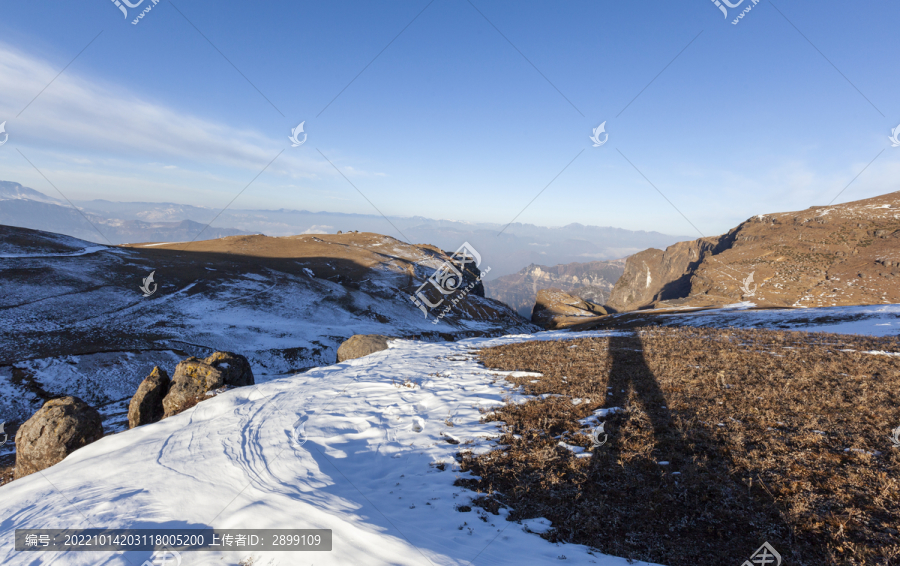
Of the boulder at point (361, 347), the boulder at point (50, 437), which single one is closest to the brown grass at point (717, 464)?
the boulder at point (361, 347)

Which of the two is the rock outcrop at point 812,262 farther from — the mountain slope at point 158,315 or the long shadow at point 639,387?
the mountain slope at point 158,315

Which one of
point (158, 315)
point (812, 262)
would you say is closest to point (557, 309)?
point (812, 262)

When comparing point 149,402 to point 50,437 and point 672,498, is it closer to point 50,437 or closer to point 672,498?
point 50,437

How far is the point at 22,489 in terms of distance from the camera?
905 cm

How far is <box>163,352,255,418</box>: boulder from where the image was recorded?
49.5ft

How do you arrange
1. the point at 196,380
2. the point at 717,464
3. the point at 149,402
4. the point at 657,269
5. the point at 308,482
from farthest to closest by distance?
the point at 657,269
the point at 196,380
the point at 149,402
the point at 308,482
the point at 717,464

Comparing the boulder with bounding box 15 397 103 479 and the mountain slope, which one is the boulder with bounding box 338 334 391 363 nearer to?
the mountain slope

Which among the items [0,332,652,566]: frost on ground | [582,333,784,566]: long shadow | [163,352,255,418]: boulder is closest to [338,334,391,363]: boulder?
[163,352,255,418]: boulder

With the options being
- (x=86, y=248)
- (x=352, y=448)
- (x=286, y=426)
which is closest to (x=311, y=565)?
(x=352, y=448)

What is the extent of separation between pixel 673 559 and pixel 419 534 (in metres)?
4.25

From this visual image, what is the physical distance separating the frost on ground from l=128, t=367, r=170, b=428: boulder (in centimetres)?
388

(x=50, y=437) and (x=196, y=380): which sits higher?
(x=196, y=380)

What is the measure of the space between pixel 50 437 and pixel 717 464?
2121 cm

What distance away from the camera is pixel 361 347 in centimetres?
2611
